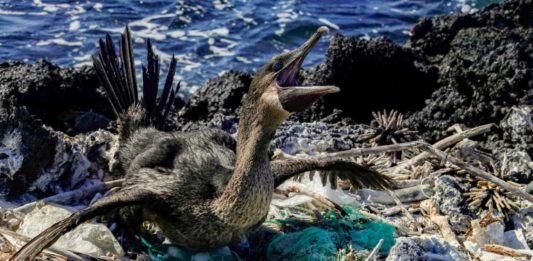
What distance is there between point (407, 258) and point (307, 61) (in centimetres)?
678

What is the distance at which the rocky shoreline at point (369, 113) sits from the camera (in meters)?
5.22

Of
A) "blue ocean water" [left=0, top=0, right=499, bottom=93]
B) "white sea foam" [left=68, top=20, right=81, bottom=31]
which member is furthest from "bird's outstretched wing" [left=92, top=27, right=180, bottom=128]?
"white sea foam" [left=68, top=20, right=81, bottom=31]

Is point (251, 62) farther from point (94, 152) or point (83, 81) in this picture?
point (94, 152)

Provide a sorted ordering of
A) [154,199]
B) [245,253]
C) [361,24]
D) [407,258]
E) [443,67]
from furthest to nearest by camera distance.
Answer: [361,24] < [443,67] < [245,253] < [154,199] < [407,258]

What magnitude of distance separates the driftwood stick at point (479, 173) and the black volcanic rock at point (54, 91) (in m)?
3.08

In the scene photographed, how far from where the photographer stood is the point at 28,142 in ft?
17.0

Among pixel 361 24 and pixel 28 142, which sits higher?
pixel 28 142

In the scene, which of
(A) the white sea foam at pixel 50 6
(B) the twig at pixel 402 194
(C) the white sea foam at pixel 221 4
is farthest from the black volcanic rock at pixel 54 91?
(C) the white sea foam at pixel 221 4

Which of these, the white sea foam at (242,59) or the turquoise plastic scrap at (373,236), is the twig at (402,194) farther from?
the white sea foam at (242,59)

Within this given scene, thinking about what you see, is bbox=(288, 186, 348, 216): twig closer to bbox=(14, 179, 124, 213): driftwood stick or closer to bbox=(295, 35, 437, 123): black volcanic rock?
bbox=(14, 179, 124, 213): driftwood stick

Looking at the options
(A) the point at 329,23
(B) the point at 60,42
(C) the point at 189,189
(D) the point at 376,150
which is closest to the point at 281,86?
(C) the point at 189,189

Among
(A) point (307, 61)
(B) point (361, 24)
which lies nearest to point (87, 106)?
(A) point (307, 61)

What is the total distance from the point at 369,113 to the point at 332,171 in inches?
102

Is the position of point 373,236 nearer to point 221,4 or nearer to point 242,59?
point 242,59
